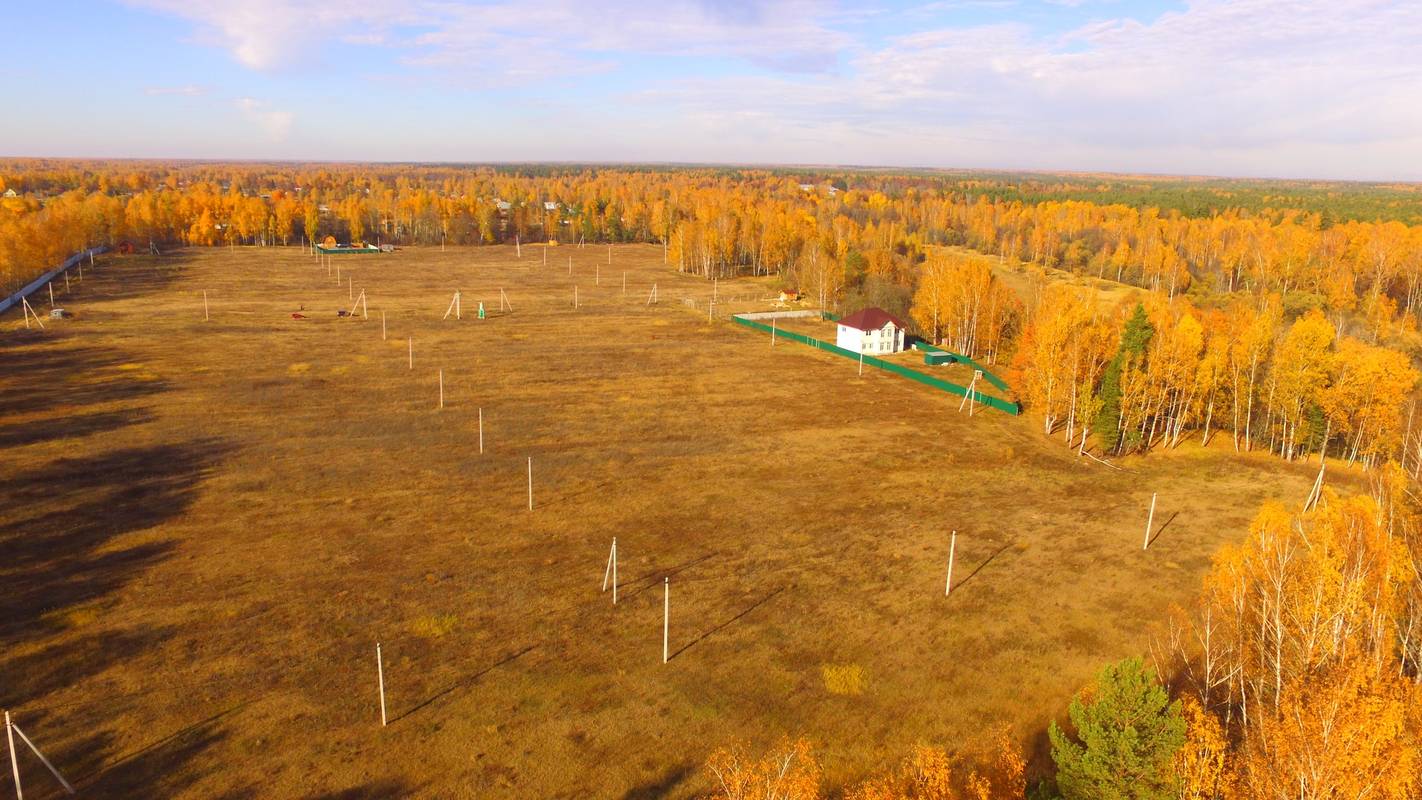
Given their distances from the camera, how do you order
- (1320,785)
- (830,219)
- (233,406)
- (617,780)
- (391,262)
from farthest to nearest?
(830,219) → (391,262) → (233,406) → (617,780) → (1320,785)

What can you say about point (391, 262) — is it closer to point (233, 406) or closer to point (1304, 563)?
point (233, 406)

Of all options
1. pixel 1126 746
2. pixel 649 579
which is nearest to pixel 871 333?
pixel 649 579

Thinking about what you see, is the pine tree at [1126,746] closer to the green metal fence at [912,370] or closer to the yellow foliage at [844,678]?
the yellow foliage at [844,678]

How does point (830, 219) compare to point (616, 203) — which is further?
point (616, 203)

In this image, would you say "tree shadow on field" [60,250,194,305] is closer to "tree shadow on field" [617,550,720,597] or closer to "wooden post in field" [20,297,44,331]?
"wooden post in field" [20,297,44,331]

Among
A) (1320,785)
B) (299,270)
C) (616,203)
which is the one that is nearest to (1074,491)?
(1320,785)
